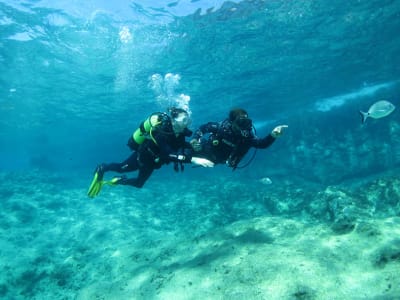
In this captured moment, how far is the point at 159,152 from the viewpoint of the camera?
26.2 feet

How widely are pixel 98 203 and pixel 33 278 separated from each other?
26.2ft

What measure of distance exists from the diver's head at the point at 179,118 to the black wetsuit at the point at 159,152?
0.76ft

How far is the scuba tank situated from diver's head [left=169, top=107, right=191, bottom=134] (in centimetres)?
43

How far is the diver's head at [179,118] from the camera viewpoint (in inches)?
275

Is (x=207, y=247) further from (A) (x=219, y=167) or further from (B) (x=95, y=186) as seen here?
(A) (x=219, y=167)

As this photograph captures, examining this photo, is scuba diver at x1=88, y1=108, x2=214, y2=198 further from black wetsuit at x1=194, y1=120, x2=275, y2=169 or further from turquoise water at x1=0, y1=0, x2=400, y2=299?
turquoise water at x1=0, y1=0, x2=400, y2=299

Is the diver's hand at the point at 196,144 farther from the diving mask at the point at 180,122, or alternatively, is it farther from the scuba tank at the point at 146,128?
the scuba tank at the point at 146,128

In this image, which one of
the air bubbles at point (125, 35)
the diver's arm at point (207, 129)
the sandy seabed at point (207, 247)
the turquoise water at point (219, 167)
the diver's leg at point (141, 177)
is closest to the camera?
the sandy seabed at point (207, 247)

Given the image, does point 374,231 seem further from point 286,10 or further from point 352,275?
point 286,10

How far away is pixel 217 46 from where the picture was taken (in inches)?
752

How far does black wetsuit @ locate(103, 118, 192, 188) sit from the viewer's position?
7.12 metres

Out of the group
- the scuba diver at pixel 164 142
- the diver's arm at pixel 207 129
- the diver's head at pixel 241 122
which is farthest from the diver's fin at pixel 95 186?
the diver's head at pixel 241 122

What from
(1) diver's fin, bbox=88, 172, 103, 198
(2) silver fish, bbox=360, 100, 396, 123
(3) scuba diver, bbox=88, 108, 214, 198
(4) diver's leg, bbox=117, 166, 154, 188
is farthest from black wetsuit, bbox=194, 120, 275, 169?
(2) silver fish, bbox=360, 100, 396, 123

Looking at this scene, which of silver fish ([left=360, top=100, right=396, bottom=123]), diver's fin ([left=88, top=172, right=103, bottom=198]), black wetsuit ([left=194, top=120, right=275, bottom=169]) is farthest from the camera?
diver's fin ([left=88, top=172, right=103, bottom=198])
